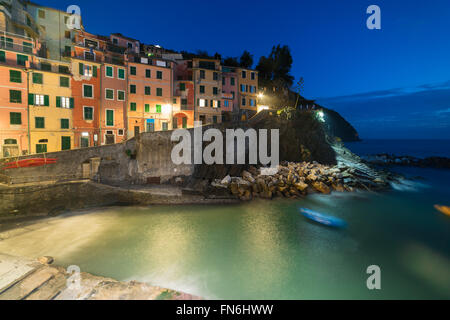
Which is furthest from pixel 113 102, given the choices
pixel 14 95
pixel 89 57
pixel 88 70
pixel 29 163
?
pixel 29 163

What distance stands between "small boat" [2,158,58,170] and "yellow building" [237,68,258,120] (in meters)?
27.2

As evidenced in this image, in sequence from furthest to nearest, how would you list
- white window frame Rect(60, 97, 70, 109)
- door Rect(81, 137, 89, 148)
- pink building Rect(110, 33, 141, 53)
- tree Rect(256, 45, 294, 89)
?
tree Rect(256, 45, 294, 89) < pink building Rect(110, 33, 141, 53) < door Rect(81, 137, 89, 148) < white window frame Rect(60, 97, 70, 109)

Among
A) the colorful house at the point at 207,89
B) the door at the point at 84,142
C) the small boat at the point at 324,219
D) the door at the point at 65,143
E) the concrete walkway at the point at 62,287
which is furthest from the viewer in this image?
the colorful house at the point at 207,89

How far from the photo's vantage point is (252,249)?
13062 millimetres

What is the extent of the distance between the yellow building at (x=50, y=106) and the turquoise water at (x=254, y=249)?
461 inches

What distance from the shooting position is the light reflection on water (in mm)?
10055

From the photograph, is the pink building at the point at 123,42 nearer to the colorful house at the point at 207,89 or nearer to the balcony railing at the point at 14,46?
the colorful house at the point at 207,89

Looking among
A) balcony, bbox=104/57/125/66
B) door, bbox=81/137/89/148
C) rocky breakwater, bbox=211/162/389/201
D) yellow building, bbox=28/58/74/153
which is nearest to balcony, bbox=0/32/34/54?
yellow building, bbox=28/58/74/153

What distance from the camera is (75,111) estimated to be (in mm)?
24938

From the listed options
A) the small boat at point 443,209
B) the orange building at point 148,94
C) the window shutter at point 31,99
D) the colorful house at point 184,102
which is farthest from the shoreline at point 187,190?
the colorful house at point 184,102

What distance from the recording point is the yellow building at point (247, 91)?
37438 mm

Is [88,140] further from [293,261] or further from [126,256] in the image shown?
[293,261]

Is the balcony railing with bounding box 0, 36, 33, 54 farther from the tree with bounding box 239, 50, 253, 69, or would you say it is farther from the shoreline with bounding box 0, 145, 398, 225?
the tree with bounding box 239, 50, 253, 69

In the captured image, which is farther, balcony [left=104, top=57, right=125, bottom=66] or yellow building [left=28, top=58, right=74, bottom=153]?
balcony [left=104, top=57, right=125, bottom=66]
